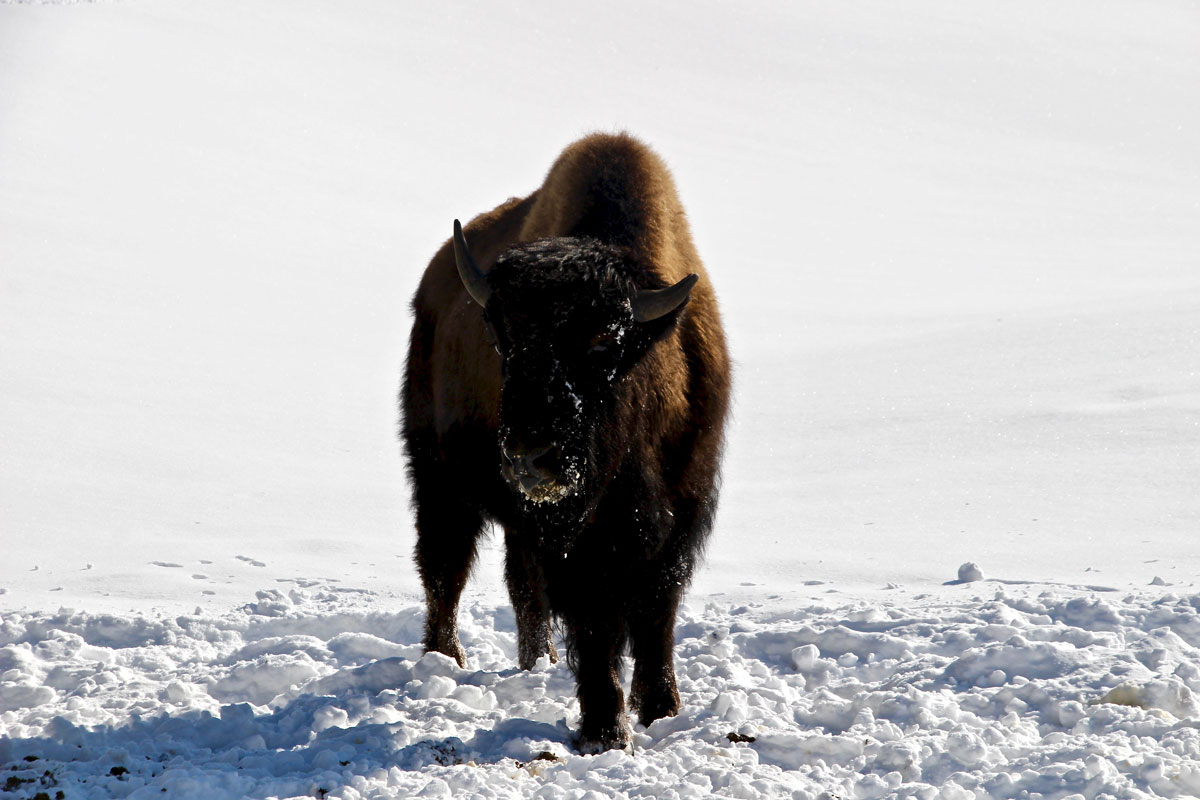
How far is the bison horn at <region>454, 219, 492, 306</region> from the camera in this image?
159 inches

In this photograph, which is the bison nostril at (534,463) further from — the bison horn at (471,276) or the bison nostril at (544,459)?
the bison horn at (471,276)

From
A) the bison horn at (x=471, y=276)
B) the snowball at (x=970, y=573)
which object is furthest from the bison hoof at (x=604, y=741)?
the snowball at (x=970, y=573)

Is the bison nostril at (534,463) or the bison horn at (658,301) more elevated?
the bison horn at (658,301)

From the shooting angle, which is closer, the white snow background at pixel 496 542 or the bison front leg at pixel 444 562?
the white snow background at pixel 496 542

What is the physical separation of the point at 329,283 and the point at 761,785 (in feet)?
68.2

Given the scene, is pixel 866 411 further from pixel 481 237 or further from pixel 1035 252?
pixel 1035 252

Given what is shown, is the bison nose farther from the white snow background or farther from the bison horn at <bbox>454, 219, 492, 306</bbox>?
the white snow background

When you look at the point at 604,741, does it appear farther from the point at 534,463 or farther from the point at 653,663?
the point at 534,463

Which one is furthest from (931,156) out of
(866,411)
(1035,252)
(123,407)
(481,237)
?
(481,237)

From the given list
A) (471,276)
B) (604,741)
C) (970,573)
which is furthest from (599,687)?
(970,573)

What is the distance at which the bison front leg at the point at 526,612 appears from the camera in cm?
514

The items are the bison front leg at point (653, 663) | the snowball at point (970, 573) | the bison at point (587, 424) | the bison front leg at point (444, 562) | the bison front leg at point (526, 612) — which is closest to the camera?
the bison at point (587, 424)

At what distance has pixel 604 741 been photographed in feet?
13.3

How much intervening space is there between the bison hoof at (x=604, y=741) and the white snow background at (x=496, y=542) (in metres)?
0.11
